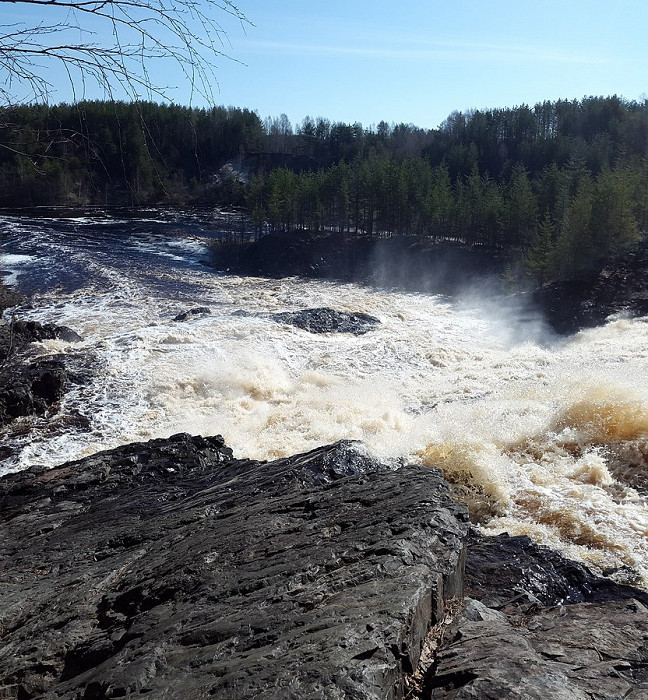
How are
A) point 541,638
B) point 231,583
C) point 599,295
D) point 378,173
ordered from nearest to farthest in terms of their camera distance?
point 541,638, point 231,583, point 599,295, point 378,173

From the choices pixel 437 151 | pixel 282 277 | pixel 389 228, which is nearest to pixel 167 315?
pixel 282 277

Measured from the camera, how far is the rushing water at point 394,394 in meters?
12.0

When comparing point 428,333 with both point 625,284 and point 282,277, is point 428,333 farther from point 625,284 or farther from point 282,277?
point 282,277

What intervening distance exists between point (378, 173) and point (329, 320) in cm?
2729

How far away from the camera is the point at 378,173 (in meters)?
51.4

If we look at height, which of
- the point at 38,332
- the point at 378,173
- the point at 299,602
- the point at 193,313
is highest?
the point at 378,173

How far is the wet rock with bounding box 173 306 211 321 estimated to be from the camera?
90.5ft

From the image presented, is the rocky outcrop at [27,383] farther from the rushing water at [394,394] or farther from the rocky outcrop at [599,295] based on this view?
the rocky outcrop at [599,295]

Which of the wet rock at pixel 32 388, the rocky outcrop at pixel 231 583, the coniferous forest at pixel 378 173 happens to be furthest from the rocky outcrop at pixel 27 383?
the coniferous forest at pixel 378 173

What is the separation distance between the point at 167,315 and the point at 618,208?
26430 mm

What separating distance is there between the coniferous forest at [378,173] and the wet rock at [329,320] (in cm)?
926

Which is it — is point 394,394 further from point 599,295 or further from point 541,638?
point 599,295

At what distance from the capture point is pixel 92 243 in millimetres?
47438

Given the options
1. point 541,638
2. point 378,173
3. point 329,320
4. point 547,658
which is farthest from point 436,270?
point 547,658
